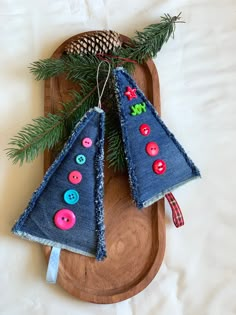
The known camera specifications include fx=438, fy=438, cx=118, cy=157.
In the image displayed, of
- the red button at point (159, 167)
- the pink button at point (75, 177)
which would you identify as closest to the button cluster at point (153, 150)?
the red button at point (159, 167)

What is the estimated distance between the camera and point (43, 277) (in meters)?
0.61

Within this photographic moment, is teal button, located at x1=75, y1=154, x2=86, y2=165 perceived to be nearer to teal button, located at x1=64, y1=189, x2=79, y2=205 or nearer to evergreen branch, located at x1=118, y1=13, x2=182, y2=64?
teal button, located at x1=64, y1=189, x2=79, y2=205

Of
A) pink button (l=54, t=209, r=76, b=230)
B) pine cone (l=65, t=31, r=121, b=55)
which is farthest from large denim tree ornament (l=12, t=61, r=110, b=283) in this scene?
pine cone (l=65, t=31, r=121, b=55)

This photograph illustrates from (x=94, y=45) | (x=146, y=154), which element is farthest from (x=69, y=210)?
(x=94, y=45)

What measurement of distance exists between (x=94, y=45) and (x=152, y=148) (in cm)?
18

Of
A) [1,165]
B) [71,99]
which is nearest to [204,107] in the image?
[71,99]

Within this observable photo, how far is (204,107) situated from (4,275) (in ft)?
1.27

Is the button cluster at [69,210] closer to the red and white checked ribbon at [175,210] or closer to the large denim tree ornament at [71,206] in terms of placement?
the large denim tree ornament at [71,206]

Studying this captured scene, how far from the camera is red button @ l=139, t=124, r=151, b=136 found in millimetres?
614

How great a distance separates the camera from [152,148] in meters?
0.61

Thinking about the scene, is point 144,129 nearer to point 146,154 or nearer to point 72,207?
point 146,154

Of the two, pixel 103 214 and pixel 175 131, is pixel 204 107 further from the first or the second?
pixel 103 214

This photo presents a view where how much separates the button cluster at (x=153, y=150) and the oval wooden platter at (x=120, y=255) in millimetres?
Result: 50

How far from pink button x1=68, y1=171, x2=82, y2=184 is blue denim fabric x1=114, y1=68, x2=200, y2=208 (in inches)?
2.7
